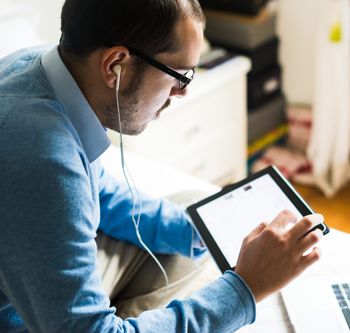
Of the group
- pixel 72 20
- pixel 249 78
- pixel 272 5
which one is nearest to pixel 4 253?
pixel 72 20

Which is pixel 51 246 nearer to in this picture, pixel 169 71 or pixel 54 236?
pixel 54 236

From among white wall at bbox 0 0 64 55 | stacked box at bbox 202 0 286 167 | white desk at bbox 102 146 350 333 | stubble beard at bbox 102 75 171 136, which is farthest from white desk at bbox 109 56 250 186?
stubble beard at bbox 102 75 171 136

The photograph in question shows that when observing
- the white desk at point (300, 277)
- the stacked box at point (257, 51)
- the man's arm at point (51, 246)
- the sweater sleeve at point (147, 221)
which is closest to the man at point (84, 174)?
the man's arm at point (51, 246)

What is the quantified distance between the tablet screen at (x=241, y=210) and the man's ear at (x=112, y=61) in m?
0.32

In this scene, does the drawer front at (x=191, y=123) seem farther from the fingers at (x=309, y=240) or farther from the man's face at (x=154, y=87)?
the fingers at (x=309, y=240)

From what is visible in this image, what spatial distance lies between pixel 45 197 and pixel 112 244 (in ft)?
1.56

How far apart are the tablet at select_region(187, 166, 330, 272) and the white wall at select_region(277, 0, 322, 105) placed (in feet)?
4.36

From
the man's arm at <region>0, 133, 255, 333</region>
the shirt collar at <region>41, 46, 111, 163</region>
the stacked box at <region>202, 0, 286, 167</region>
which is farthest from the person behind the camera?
the stacked box at <region>202, 0, 286, 167</region>

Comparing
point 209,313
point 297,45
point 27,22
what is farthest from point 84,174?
point 297,45

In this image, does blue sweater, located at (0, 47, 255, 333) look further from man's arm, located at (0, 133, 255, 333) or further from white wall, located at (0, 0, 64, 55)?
white wall, located at (0, 0, 64, 55)

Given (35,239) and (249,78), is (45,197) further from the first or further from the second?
(249,78)

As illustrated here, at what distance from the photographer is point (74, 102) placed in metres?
0.68

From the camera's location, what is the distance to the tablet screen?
79 cm

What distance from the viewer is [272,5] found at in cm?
190
